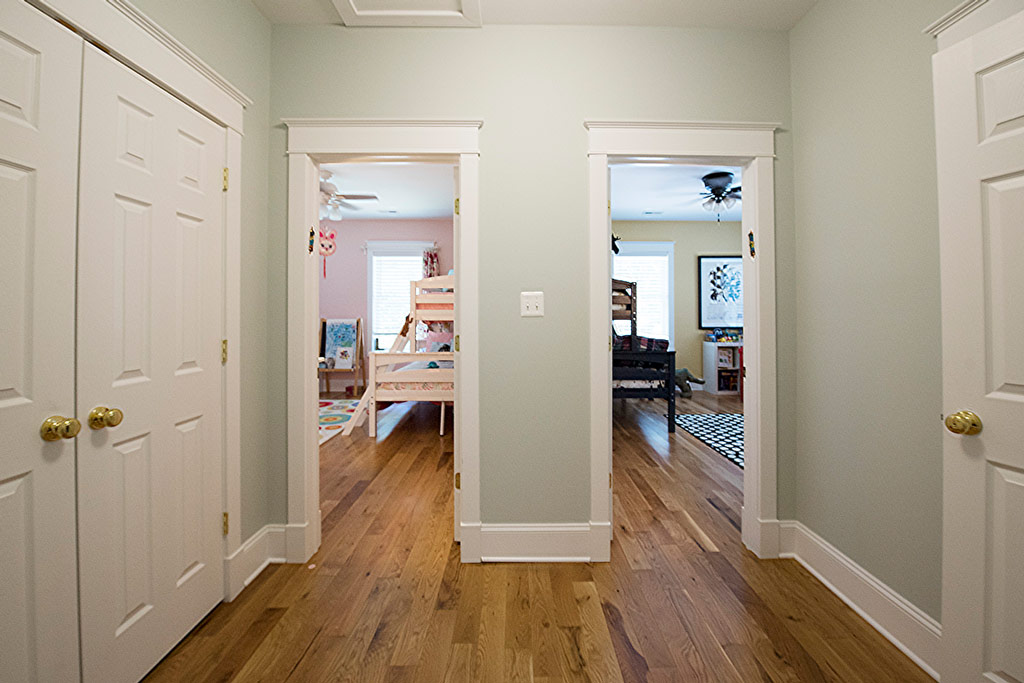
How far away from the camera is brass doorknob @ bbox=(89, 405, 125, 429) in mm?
1303

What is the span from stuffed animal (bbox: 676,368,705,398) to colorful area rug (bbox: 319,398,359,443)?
4218 mm

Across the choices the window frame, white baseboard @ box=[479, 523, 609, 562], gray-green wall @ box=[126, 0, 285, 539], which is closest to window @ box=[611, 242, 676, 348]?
the window frame

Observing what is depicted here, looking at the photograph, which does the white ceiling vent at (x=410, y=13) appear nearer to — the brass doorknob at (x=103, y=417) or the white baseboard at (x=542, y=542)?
the brass doorknob at (x=103, y=417)

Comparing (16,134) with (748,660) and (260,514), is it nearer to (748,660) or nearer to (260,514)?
(260,514)

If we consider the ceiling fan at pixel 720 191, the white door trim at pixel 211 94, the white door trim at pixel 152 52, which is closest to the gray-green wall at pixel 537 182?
the white door trim at pixel 211 94

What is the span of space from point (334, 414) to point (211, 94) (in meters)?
4.42

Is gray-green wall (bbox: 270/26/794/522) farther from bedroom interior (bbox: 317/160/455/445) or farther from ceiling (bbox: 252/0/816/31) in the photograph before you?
bedroom interior (bbox: 317/160/455/445)

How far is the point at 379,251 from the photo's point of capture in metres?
7.45

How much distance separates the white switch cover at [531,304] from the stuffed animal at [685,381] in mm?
4509

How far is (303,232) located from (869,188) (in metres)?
2.39

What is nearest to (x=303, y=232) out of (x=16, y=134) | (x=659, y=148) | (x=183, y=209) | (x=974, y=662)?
(x=183, y=209)

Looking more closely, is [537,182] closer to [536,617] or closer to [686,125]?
[686,125]

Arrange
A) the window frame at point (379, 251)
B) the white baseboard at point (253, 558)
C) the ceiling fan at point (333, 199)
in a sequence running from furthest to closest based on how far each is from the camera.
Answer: the window frame at point (379, 251), the ceiling fan at point (333, 199), the white baseboard at point (253, 558)

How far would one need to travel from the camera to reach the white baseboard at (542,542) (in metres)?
2.21
